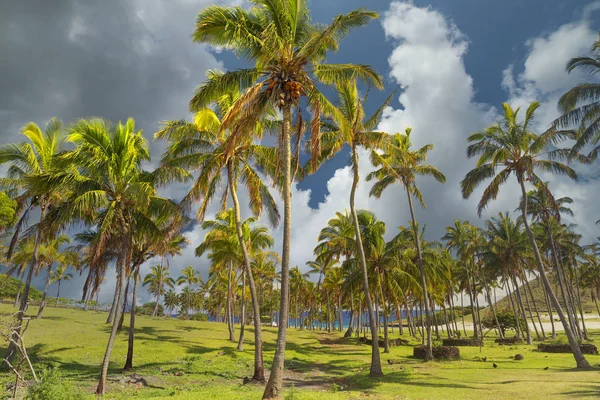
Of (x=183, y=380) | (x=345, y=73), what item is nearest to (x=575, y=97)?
(x=345, y=73)

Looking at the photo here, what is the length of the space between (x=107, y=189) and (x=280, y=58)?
9676mm

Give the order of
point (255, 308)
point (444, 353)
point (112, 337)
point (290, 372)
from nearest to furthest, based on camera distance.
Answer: point (112, 337) → point (255, 308) → point (290, 372) → point (444, 353)

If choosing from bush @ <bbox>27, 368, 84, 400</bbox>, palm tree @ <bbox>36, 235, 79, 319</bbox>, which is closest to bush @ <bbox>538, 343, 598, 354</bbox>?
bush @ <bbox>27, 368, 84, 400</bbox>

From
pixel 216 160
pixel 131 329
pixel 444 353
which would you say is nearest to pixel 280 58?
pixel 216 160

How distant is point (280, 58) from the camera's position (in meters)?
12.5

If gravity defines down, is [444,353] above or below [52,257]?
below

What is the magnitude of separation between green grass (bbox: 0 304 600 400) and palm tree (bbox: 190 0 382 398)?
7.46 meters

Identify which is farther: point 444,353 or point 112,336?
point 444,353

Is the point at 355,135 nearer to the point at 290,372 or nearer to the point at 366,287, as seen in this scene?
the point at 366,287

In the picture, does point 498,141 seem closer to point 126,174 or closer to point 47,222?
point 126,174

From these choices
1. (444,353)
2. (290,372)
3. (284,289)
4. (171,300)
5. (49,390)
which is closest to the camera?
(49,390)

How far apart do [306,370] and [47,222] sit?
54.2 ft

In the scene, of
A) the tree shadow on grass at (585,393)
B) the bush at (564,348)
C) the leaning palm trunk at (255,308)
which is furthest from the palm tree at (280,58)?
the bush at (564,348)

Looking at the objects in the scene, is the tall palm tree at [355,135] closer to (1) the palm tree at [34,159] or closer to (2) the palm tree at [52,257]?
(1) the palm tree at [34,159]
